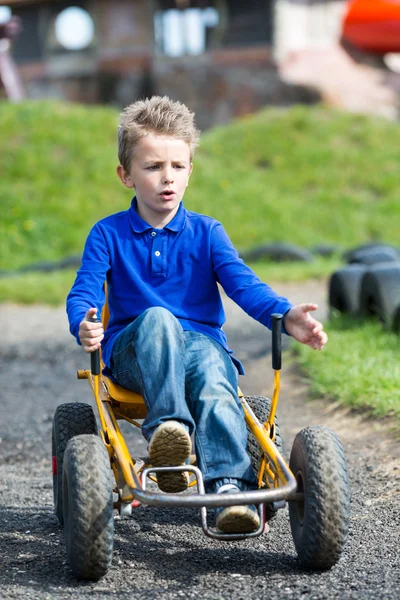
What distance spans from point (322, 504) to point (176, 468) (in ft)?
1.48

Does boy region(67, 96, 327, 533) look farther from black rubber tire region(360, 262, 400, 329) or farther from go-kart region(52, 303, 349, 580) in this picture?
black rubber tire region(360, 262, 400, 329)

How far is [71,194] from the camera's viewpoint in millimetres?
12461

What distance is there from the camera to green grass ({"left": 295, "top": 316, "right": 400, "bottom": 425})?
4.61 metres

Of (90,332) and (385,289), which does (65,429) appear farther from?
(385,289)

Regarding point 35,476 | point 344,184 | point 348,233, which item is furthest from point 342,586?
point 344,184

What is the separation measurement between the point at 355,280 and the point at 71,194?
6451mm

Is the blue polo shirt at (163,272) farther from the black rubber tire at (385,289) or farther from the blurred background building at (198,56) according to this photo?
the blurred background building at (198,56)

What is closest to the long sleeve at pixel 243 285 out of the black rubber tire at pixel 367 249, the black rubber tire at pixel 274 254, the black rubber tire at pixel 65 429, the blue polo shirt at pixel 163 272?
the blue polo shirt at pixel 163 272

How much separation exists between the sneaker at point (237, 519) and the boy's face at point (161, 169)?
105cm

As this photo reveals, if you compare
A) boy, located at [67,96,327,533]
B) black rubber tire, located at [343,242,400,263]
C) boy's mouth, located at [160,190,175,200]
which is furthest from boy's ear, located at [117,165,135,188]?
black rubber tire, located at [343,242,400,263]

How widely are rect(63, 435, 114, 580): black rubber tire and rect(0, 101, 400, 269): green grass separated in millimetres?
9000

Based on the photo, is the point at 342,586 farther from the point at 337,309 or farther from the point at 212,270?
the point at 337,309

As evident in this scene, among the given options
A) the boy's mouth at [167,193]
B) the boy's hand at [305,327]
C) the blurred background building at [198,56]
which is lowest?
the blurred background building at [198,56]

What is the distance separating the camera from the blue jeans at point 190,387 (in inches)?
106
